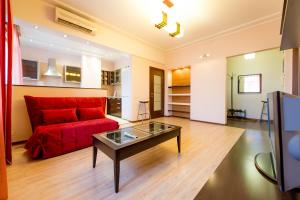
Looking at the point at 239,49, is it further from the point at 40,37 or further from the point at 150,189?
the point at 40,37

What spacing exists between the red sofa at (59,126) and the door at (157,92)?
2927 millimetres

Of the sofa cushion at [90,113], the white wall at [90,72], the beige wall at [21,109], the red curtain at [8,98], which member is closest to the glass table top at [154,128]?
the sofa cushion at [90,113]

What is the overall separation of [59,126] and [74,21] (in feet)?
8.31

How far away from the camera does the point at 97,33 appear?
153 inches

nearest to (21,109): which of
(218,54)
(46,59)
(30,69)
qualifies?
(30,69)

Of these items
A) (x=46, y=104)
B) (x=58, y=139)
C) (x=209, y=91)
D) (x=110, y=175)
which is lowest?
(x=110, y=175)

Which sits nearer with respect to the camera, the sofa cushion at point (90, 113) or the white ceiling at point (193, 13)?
the white ceiling at point (193, 13)

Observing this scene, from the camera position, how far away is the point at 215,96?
16.1 feet

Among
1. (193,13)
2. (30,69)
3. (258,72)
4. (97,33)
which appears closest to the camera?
(193,13)

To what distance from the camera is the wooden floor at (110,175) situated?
149 centimetres

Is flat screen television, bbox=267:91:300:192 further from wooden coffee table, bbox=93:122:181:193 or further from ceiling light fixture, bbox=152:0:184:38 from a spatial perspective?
ceiling light fixture, bbox=152:0:184:38

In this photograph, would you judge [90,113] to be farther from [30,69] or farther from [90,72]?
[30,69]

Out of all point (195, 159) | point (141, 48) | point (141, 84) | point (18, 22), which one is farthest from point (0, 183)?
point (141, 48)

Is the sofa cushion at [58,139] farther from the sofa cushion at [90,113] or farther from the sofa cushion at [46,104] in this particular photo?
the sofa cushion at [90,113]
